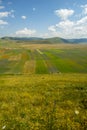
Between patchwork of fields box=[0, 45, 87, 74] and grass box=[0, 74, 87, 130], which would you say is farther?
patchwork of fields box=[0, 45, 87, 74]

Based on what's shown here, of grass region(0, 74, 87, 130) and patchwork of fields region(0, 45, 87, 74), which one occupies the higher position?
grass region(0, 74, 87, 130)

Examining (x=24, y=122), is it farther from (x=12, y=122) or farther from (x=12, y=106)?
(x=12, y=106)

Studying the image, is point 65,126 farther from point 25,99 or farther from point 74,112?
point 25,99

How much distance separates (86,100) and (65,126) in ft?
15.5

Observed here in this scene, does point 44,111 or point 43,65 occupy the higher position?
point 44,111

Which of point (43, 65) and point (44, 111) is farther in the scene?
point (43, 65)

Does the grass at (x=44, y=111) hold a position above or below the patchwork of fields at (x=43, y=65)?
above

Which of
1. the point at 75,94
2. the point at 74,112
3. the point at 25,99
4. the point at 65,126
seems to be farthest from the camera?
the point at 75,94

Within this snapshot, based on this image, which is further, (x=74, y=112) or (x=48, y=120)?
(x=74, y=112)

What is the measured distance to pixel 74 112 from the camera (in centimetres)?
1283

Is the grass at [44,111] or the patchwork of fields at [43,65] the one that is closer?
the grass at [44,111]

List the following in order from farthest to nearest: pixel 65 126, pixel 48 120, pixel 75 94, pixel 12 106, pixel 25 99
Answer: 1. pixel 75 94
2. pixel 25 99
3. pixel 12 106
4. pixel 48 120
5. pixel 65 126

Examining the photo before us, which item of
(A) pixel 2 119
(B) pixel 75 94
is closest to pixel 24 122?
(A) pixel 2 119

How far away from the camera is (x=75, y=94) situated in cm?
1744
